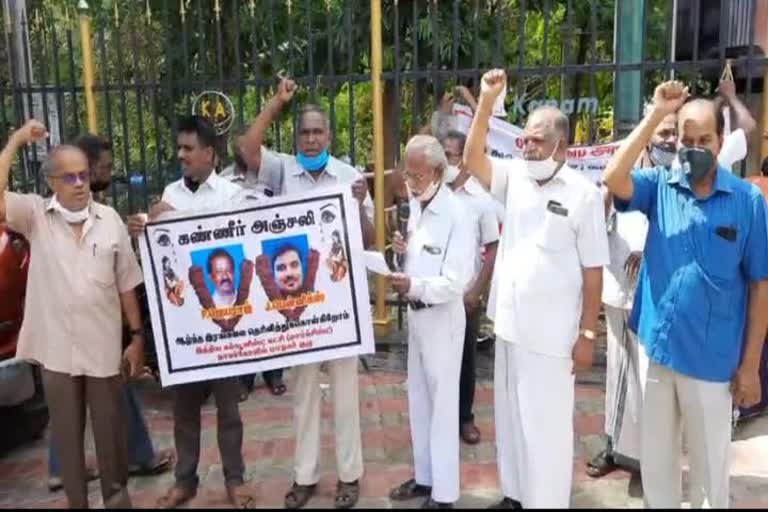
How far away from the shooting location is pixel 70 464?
11.9 feet

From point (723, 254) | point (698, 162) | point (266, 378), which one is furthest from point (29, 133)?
point (723, 254)

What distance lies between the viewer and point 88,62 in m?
5.82

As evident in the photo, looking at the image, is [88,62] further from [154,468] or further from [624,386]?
[624,386]

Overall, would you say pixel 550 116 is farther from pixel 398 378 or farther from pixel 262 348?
pixel 398 378

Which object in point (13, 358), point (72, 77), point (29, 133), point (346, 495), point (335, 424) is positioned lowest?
point (346, 495)

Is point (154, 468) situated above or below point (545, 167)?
below

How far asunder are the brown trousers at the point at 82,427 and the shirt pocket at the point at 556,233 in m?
1.97

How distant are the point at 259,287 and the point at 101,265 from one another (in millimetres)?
700

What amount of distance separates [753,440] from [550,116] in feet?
8.04

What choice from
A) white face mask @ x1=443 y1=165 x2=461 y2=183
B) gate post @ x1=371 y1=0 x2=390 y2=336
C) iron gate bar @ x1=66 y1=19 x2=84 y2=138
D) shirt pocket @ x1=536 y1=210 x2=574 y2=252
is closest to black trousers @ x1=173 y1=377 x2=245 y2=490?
white face mask @ x1=443 y1=165 x2=461 y2=183

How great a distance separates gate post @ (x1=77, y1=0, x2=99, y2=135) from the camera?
5688mm

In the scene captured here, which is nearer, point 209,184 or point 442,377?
point 442,377

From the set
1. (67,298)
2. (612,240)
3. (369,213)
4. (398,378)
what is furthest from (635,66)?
(67,298)

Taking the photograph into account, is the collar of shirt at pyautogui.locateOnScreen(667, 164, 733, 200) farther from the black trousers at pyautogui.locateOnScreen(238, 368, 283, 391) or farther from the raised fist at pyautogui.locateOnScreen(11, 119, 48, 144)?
the black trousers at pyautogui.locateOnScreen(238, 368, 283, 391)
